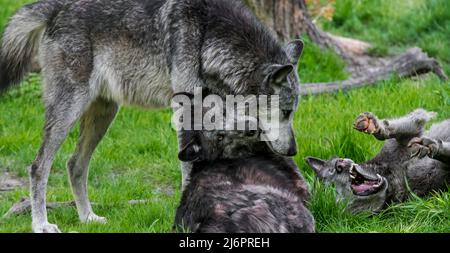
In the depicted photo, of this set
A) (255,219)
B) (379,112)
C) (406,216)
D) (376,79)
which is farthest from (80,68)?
(376,79)

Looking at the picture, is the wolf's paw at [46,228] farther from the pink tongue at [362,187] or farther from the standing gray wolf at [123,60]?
the pink tongue at [362,187]

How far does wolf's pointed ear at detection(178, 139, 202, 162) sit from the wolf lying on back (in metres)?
0.94

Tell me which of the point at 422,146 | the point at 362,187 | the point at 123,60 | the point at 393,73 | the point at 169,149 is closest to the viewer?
the point at 422,146

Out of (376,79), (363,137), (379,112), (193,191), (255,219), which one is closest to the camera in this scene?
(255,219)

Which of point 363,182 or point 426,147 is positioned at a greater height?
point 426,147

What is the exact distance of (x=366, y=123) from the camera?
534cm

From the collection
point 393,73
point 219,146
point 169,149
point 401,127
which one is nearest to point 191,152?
point 219,146

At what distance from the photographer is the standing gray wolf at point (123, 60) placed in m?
5.96

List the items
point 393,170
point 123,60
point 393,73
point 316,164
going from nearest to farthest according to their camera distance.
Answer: point 393,170 < point 316,164 < point 123,60 < point 393,73

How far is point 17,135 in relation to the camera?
806 centimetres

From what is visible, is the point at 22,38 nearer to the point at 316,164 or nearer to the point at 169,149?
the point at 169,149

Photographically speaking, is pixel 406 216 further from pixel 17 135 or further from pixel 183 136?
pixel 17 135

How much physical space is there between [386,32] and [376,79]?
2.64 m

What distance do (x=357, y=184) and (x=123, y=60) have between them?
202cm
